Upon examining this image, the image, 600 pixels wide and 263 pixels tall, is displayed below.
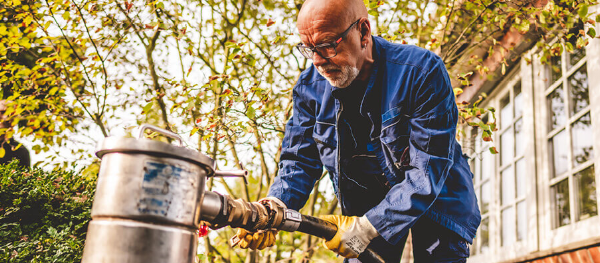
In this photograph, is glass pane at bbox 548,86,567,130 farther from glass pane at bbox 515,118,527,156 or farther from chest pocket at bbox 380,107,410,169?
chest pocket at bbox 380,107,410,169

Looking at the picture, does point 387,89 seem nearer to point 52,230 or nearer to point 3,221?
point 52,230

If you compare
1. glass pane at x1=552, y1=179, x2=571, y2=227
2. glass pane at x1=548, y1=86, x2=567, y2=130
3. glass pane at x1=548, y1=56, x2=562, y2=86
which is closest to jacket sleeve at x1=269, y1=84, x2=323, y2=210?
glass pane at x1=552, y1=179, x2=571, y2=227

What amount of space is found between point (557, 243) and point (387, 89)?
3.22 metres

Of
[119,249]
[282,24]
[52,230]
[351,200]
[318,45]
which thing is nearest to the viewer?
[119,249]

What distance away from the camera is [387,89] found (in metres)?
2.04

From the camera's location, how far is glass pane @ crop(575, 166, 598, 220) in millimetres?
3977

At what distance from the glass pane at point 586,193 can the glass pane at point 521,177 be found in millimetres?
1016

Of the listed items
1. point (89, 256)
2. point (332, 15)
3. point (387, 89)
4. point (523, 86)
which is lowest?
point (89, 256)

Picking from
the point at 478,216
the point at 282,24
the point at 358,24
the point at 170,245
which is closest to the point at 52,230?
the point at 170,245

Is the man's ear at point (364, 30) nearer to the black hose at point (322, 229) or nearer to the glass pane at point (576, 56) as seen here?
the black hose at point (322, 229)

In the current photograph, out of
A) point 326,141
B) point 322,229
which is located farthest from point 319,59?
point 322,229

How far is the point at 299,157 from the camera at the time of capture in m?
2.29

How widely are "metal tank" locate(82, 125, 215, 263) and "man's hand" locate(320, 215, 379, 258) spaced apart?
75 cm

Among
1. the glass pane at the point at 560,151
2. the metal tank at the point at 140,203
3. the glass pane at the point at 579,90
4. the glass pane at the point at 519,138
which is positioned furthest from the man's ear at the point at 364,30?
the glass pane at the point at 519,138
